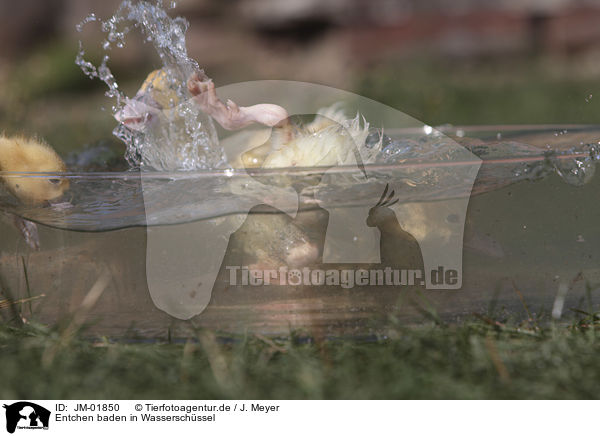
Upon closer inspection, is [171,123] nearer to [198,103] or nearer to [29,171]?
[198,103]

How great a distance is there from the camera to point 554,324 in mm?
635

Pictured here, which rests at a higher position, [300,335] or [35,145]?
[35,145]

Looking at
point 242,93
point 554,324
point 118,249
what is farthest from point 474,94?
point 118,249

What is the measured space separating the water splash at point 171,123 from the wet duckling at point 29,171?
0.31ft

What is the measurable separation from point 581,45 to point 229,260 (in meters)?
2.28

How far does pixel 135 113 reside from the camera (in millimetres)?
693

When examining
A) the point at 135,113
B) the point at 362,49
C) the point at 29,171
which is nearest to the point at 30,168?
the point at 29,171

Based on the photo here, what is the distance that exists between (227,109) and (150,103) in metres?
0.08

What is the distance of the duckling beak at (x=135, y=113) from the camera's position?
27.2 inches

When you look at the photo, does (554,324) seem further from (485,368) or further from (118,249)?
(118,249)

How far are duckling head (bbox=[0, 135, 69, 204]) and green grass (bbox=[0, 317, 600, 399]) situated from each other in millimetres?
122
